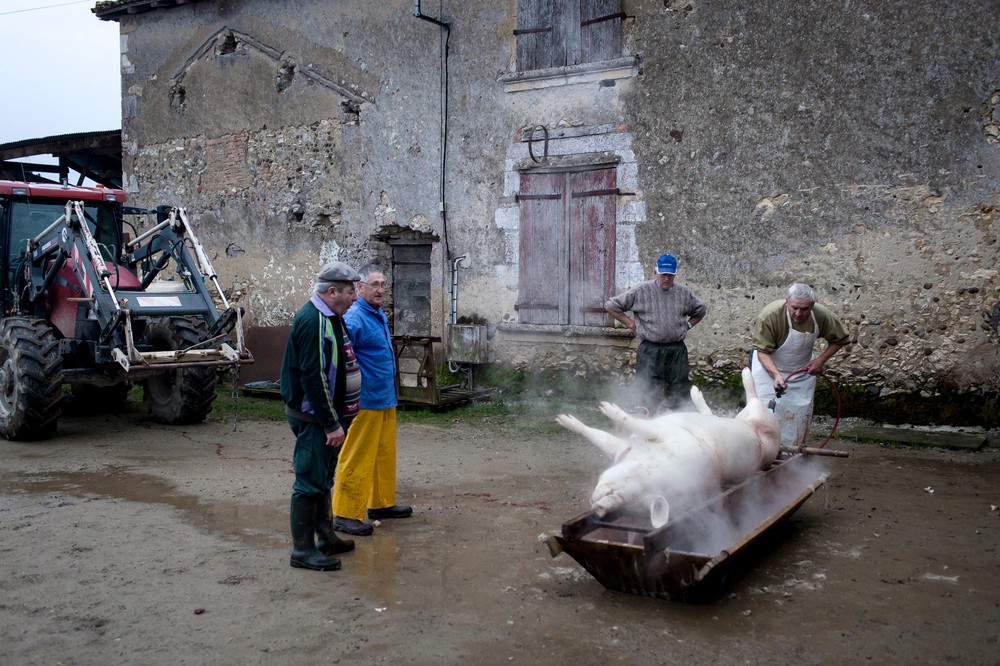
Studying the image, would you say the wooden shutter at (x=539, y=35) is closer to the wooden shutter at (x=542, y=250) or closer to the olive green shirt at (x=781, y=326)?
the wooden shutter at (x=542, y=250)

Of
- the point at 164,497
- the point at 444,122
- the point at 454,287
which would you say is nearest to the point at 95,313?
the point at 164,497

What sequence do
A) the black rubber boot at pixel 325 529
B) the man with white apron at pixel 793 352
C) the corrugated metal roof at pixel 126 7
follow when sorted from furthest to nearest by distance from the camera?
1. the corrugated metal roof at pixel 126 7
2. the man with white apron at pixel 793 352
3. the black rubber boot at pixel 325 529

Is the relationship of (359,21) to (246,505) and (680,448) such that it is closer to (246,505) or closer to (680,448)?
(246,505)

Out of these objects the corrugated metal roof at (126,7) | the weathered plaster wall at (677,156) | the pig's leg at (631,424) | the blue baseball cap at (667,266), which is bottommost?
the pig's leg at (631,424)

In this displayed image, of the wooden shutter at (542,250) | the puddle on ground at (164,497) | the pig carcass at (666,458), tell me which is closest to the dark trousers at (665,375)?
the pig carcass at (666,458)

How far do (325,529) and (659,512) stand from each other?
6.06 feet

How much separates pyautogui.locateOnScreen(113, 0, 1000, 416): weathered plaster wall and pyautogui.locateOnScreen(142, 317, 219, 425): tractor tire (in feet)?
10.8

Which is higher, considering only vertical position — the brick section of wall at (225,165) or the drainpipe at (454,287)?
the brick section of wall at (225,165)

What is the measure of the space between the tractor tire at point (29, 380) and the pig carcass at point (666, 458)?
17.9 ft

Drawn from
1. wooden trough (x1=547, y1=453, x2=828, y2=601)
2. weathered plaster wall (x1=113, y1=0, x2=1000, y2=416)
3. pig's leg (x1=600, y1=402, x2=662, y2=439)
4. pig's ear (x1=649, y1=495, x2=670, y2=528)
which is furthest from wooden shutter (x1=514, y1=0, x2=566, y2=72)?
pig's ear (x1=649, y1=495, x2=670, y2=528)

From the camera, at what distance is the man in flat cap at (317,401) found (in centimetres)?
447

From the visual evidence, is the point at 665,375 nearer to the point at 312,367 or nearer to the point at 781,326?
the point at 781,326

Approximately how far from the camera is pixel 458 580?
4.38 metres

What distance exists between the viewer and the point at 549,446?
8023mm
